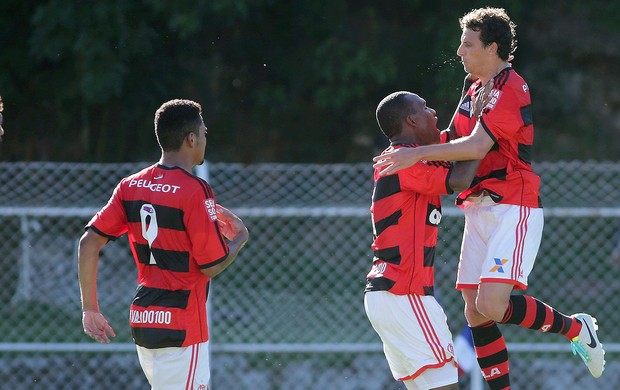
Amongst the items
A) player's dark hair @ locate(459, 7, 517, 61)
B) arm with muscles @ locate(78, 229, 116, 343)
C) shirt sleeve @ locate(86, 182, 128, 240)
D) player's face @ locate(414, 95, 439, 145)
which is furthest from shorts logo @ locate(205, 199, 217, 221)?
player's dark hair @ locate(459, 7, 517, 61)

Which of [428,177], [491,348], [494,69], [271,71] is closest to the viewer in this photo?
[428,177]

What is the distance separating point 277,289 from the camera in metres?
8.17

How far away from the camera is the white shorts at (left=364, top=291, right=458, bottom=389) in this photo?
455 centimetres

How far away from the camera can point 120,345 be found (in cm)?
727

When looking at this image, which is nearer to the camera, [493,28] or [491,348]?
[493,28]

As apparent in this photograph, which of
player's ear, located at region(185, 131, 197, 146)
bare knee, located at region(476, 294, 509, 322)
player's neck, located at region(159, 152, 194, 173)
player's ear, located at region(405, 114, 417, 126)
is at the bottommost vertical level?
bare knee, located at region(476, 294, 509, 322)

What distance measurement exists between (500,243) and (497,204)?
19cm

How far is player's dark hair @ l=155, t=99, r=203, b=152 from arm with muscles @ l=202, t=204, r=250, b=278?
353 mm

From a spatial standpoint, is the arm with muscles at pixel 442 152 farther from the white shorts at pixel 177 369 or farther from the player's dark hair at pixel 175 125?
the white shorts at pixel 177 369

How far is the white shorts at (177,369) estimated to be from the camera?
445cm

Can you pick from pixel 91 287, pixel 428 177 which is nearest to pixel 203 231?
pixel 91 287

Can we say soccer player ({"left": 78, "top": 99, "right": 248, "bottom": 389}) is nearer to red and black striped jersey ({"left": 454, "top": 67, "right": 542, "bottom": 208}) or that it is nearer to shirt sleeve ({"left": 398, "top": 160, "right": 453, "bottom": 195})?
shirt sleeve ({"left": 398, "top": 160, "right": 453, "bottom": 195})

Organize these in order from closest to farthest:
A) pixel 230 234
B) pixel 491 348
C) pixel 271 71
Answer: pixel 230 234 → pixel 491 348 → pixel 271 71

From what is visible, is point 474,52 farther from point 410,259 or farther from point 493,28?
point 410,259
